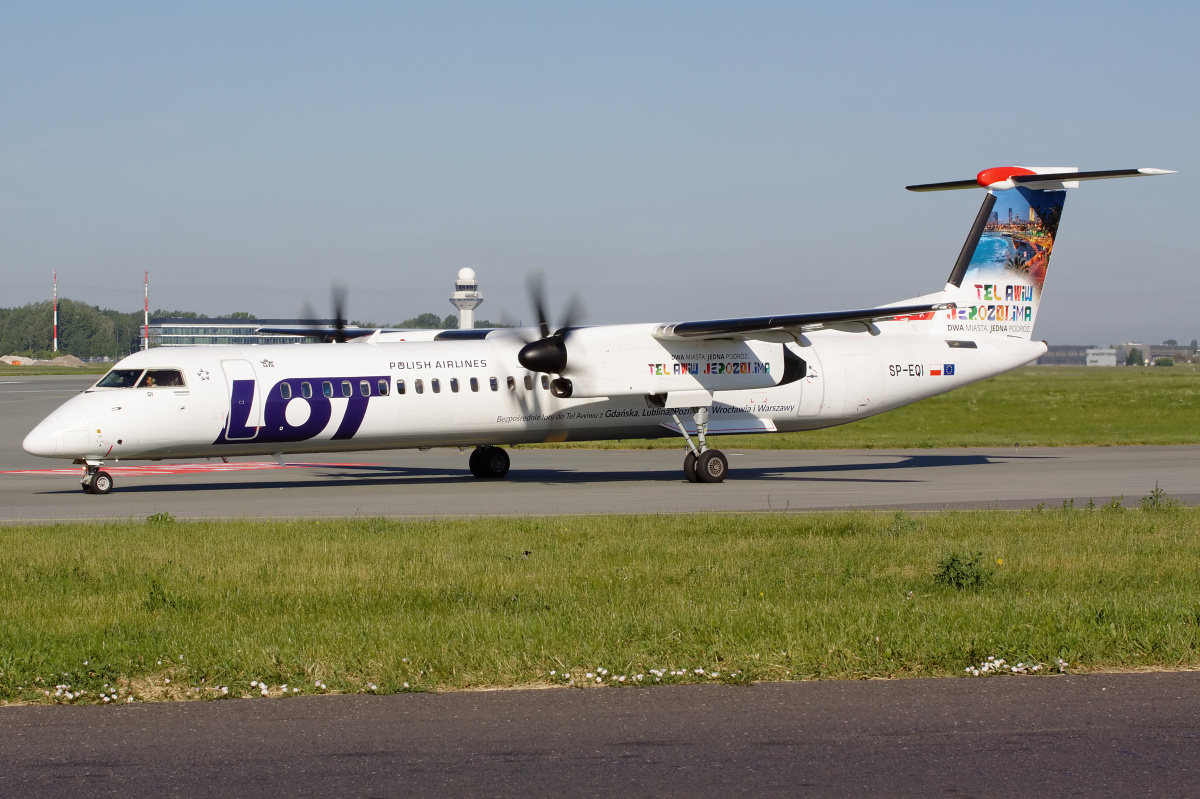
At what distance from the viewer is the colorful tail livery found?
2748 centimetres

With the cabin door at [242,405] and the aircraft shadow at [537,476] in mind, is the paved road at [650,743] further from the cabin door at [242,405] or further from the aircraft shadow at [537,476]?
the aircraft shadow at [537,476]

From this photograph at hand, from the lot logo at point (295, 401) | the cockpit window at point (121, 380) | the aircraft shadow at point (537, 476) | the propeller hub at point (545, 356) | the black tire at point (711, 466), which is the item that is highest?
the propeller hub at point (545, 356)

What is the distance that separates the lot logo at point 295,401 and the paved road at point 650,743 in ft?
A: 49.3

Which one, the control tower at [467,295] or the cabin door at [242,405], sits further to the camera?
the control tower at [467,295]

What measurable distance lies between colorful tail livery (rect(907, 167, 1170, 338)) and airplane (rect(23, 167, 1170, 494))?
33mm

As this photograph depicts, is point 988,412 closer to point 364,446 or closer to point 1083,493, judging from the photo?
point 1083,493

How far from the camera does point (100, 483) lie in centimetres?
2206

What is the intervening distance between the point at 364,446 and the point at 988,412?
126 feet

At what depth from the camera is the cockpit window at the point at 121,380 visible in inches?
848

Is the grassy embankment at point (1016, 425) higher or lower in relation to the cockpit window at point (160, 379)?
lower

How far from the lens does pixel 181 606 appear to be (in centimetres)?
1045

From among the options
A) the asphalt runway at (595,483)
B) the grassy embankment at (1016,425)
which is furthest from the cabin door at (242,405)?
the grassy embankment at (1016,425)

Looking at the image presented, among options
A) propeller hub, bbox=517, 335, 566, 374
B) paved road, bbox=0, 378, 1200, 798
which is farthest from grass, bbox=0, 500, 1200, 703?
propeller hub, bbox=517, 335, 566, 374

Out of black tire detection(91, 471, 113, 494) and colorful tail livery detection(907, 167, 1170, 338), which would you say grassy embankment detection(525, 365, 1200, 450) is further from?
black tire detection(91, 471, 113, 494)
